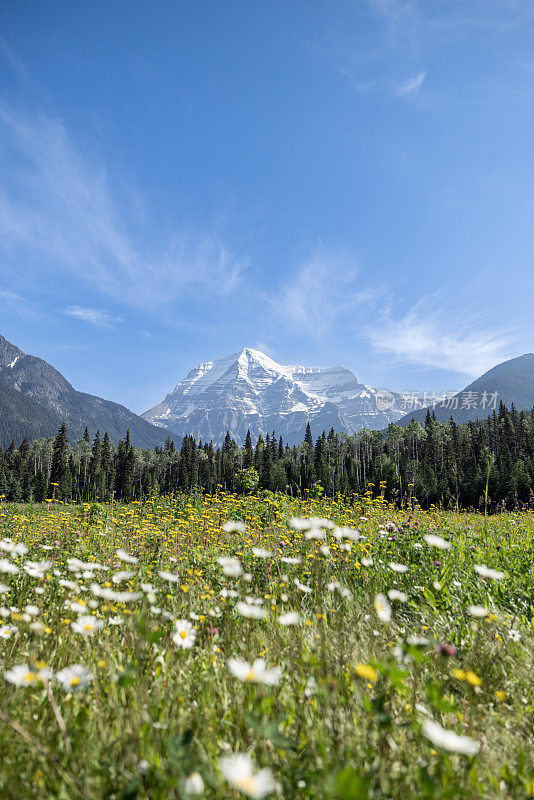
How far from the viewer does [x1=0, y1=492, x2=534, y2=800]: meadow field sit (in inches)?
52.6

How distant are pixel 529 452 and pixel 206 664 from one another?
86003 mm

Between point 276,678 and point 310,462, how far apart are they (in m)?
96.5

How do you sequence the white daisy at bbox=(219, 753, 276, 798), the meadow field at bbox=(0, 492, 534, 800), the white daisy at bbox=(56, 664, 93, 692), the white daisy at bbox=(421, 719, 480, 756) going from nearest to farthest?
1. the white daisy at bbox=(219, 753, 276, 798)
2. the white daisy at bbox=(421, 719, 480, 756)
3. the meadow field at bbox=(0, 492, 534, 800)
4. the white daisy at bbox=(56, 664, 93, 692)

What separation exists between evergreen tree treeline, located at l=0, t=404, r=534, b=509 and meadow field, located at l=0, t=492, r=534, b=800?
1850 inches

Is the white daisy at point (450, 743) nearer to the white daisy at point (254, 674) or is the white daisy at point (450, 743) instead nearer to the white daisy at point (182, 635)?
the white daisy at point (254, 674)

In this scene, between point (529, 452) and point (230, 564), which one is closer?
point (230, 564)

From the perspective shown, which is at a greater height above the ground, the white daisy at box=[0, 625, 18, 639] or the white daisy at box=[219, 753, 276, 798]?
the white daisy at box=[219, 753, 276, 798]

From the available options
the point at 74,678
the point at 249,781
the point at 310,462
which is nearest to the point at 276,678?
the point at 249,781

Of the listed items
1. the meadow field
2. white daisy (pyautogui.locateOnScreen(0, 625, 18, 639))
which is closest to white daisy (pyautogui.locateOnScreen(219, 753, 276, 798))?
the meadow field

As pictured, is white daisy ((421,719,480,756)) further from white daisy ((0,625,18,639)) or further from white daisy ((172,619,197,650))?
white daisy ((0,625,18,639))

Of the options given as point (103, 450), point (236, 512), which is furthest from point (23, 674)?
point (103, 450)

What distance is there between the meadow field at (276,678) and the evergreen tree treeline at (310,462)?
47.0 metres

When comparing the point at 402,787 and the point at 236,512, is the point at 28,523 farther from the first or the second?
the point at 402,787

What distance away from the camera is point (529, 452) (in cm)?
7112
